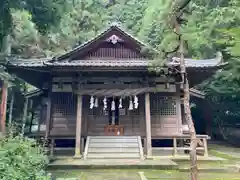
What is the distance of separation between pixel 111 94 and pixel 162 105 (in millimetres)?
3078

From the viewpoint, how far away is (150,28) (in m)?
26.4

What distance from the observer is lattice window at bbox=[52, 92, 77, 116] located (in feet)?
44.2

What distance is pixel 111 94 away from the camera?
40.5ft

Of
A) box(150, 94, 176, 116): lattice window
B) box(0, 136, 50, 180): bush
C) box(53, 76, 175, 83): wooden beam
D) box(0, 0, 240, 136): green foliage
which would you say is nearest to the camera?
box(0, 136, 50, 180): bush

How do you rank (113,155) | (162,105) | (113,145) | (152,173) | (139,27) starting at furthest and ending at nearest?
(139,27), (162,105), (113,145), (113,155), (152,173)

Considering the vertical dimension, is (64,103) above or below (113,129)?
above

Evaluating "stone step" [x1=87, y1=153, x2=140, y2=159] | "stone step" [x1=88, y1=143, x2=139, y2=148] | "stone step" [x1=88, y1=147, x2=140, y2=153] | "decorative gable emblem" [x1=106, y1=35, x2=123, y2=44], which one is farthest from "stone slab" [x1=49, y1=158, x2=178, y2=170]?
"decorative gable emblem" [x1=106, y1=35, x2=123, y2=44]

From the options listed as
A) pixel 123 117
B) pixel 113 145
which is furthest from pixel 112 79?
pixel 113 145

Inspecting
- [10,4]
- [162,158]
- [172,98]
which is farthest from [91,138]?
[10,4]

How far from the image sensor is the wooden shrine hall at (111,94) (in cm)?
1191

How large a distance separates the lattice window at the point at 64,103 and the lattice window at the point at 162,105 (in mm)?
4356

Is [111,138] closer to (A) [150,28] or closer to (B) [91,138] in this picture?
(B) [91,138]

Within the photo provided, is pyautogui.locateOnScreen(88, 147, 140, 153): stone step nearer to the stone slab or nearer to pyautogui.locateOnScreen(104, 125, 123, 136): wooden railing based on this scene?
the stone slab

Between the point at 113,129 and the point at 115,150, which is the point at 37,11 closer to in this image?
the point at 113,129
